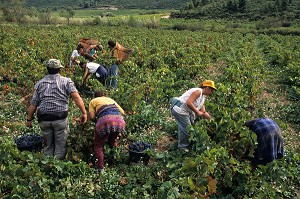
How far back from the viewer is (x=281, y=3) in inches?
2249

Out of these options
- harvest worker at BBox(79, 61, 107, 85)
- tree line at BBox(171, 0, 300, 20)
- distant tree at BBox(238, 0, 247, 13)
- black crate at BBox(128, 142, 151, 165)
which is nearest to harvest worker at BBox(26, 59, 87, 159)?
black crate at BBox(128, 142, 151, 165)

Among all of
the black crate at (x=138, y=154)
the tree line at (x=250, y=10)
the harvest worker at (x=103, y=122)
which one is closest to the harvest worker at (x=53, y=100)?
the harvest worker at (x=103, y=122)

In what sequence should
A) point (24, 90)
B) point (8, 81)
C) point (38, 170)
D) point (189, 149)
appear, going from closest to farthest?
point (38, 170), point (189, 149), point (24, 90), point (8, 81)

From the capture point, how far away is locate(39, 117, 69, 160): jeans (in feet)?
18.0

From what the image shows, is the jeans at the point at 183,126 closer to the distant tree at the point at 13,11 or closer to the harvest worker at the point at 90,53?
the harvest worker at the point at 90,53

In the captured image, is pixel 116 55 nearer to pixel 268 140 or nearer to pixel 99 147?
pixel 99 147

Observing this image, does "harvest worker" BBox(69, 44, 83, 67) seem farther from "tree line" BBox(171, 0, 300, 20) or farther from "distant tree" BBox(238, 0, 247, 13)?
"distant tree" BBox(238, 0, 247, 13)

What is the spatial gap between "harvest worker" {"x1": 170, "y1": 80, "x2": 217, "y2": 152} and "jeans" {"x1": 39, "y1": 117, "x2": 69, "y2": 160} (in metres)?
2.18

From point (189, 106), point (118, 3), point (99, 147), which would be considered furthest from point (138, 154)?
point (118, 3)

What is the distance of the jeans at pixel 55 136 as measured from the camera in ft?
18.0

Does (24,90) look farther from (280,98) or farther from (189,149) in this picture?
(280,98)

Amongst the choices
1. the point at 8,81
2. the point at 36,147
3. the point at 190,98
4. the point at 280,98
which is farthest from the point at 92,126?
the point at 280,98

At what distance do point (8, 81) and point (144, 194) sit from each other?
8.50 m

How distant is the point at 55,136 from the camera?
5613mm
